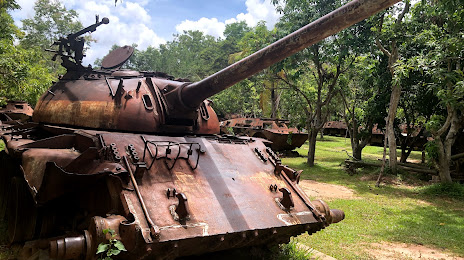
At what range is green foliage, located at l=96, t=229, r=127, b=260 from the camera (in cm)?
302

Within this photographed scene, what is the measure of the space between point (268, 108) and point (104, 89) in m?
28.1

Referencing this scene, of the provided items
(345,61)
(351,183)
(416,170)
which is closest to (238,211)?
(351,183)

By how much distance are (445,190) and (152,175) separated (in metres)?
10.1

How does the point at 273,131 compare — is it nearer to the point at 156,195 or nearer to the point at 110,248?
the point at 156,195

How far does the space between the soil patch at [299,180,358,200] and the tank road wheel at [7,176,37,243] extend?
717 centimetres

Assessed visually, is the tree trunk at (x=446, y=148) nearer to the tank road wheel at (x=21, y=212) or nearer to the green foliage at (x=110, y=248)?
the green foliage at (x=110, y=248)

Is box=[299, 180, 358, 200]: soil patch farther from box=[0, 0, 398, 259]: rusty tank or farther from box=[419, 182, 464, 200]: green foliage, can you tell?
box=[0, 0, 398, 259]: rusty tank

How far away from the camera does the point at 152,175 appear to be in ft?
12.8

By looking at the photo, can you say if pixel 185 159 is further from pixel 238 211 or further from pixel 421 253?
pixel 421 253

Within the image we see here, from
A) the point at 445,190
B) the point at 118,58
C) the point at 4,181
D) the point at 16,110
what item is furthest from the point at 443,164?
the point at 16,110

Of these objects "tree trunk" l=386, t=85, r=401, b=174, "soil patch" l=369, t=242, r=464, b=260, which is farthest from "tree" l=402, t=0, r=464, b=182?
"soil patch" l=369, t=242, r=464, b=260

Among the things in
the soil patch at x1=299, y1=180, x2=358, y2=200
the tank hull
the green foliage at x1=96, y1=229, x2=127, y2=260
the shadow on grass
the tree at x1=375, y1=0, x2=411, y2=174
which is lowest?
the soil patch at x1=299, y1=180, x2=358, y2=200

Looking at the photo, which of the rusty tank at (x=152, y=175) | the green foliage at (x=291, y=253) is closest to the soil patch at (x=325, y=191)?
the green foliage at (x=291, y=253)

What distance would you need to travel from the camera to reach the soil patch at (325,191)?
34.3 feet
